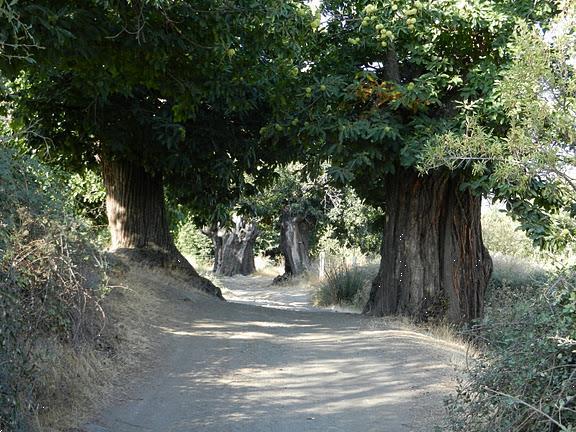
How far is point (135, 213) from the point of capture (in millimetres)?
17734


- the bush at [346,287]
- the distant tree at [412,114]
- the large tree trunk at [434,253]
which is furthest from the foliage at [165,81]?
the bush at [346,287]

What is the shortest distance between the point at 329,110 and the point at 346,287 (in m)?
9.49

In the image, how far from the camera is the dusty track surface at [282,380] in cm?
749

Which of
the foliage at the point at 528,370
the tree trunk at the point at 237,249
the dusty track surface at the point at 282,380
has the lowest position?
the dusty track surface at the point at 282,380

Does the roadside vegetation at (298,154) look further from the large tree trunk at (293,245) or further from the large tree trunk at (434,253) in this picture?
the large tree trunk at (293,245)

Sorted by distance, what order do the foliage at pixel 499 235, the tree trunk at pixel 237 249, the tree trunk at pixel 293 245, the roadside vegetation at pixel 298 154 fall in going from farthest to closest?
the foliage at pixel 499 235
the tree trunk at pixel 237 249
the tree trunk at pixel 293 245
the roadside vegetation at pixel 298 154

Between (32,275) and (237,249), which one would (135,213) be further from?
(237,249)

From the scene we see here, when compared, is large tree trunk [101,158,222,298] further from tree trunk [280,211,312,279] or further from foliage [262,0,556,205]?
tree trunk [280,211,312,279]

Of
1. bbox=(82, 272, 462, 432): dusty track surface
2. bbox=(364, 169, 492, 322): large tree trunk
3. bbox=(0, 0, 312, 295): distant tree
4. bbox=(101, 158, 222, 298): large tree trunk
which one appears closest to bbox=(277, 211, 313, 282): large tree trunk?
bbox=(0, 0, 312, 295): distant tree

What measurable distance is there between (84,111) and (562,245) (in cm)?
992

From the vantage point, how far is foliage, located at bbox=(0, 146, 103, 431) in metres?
5.37

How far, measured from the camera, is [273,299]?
29703mm

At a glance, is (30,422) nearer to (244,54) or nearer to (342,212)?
(244,54)

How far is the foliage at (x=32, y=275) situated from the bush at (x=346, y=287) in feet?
48.9
